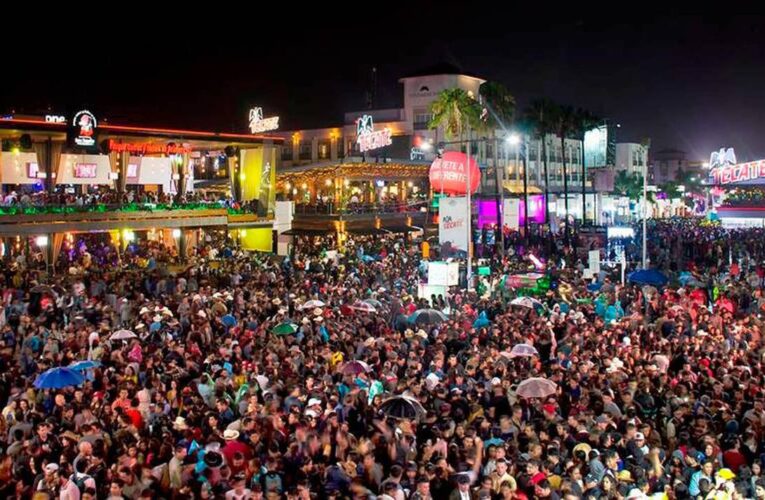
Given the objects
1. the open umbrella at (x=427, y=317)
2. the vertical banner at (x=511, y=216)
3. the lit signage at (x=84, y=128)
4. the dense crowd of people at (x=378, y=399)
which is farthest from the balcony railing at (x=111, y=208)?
the open umbrella at (x=427, y=317)

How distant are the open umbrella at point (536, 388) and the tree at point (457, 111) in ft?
142

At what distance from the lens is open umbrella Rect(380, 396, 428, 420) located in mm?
10695

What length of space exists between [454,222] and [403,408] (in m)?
16.0

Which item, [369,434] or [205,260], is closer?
[369,434]

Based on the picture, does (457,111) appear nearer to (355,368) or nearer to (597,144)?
(597,144)

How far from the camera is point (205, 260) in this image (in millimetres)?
34781

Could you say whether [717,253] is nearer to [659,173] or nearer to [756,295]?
[756,295]

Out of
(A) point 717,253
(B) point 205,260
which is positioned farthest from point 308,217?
(A) point 717,253

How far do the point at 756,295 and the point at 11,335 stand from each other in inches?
738

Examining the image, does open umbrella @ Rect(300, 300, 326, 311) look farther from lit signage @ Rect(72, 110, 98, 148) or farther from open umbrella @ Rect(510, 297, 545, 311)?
lit signage @ Rect(72, 110, 98, 148)

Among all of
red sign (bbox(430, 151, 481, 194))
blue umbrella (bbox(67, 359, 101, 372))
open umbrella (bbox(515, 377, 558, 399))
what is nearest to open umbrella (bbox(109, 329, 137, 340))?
blue umbrella (bbox(67, 359, 101, 372))

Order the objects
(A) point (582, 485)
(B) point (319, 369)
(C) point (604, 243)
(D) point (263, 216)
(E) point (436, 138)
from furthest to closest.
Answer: (E) point (436, 138), (D) point (263, 216), (C) point (604, 243), (B) point (319, 369), (A) point (582, 485)

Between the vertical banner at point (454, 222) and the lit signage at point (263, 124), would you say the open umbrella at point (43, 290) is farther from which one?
the lit signage at point (263, 124)

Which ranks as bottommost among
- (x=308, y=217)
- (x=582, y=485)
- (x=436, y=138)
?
(x=582, y=485)
